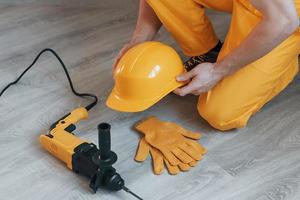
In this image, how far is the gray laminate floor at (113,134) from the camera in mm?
1266

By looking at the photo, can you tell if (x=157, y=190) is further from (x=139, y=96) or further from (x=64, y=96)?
(x=64, y=96)

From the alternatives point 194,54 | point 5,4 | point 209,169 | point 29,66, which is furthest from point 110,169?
point 5,4

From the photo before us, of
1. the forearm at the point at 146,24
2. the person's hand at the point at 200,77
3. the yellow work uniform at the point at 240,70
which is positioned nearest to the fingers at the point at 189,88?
the person's hand at the point at 200,77

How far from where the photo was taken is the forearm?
1564 mm

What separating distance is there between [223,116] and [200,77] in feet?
0.58

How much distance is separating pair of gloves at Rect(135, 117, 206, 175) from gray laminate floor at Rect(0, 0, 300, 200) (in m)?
0.03

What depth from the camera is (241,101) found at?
1422 mm

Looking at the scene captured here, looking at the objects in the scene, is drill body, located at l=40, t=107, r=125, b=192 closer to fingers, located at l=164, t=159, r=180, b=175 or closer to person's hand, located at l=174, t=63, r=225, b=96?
fingers, located at l=164, t=159, r=180, b=175

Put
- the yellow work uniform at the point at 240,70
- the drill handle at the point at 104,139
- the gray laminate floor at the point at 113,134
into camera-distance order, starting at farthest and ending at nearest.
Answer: the yellow work uniform at the point at 240,70
the gray laminate floor at the point at 113,134
the drill handle at the point at 104,139

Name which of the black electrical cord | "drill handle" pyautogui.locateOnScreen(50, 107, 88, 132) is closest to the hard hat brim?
"drill handle" pyautogui.locateOnScreen(50, 107, 88, 132)

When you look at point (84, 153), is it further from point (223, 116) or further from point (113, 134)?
point (223, 116)

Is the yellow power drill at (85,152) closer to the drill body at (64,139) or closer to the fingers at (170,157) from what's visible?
the drill body at (64,139)

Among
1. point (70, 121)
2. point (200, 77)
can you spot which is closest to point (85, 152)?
point (70, 121)

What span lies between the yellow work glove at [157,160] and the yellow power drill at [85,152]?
14 centimetres
